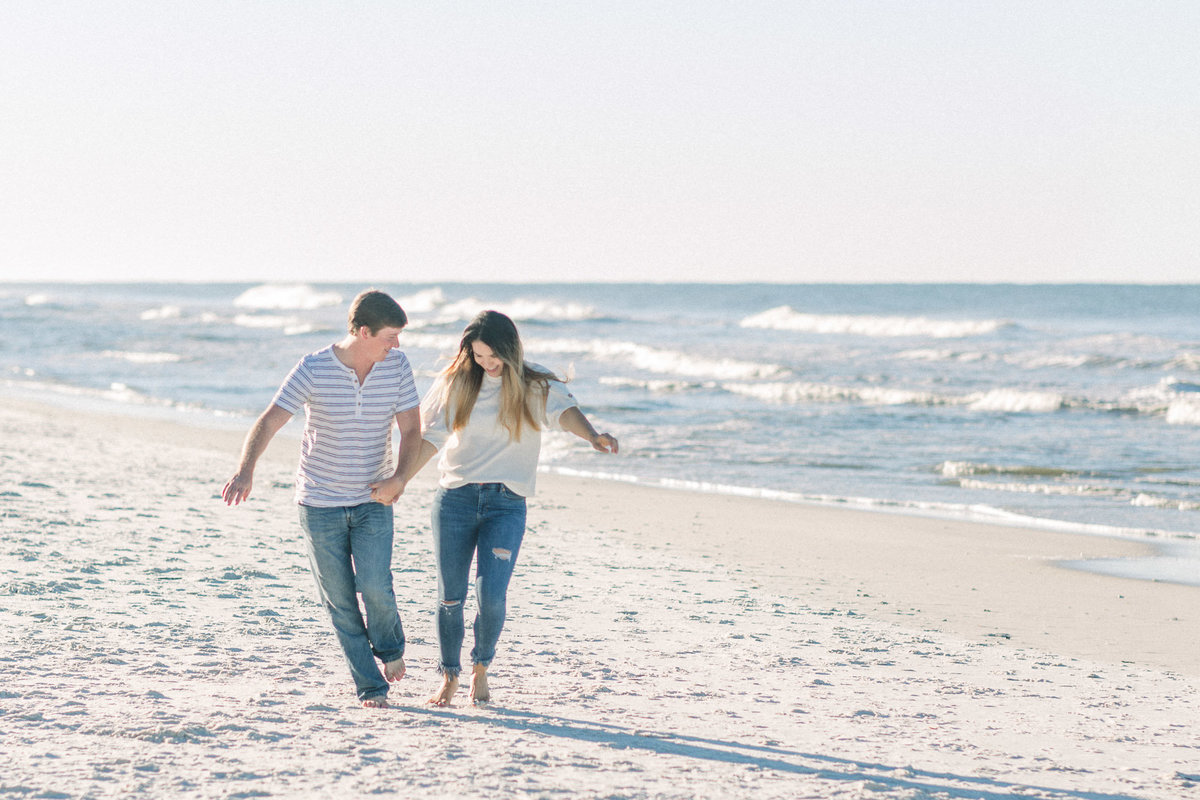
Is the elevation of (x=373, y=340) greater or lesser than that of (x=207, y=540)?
greater

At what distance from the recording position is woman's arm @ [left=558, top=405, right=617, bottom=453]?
436 centimetres

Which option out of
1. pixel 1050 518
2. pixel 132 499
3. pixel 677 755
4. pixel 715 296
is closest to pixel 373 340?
pixel 677 755

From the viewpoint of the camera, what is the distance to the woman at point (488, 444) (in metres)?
4.38

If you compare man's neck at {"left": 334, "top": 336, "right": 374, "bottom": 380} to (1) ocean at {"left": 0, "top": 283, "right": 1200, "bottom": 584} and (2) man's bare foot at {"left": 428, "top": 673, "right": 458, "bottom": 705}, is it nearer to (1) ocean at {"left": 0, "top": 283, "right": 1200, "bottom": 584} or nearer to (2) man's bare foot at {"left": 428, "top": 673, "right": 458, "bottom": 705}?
(1) ocean at {"left": 0, "top": 283, "right": 1200, "bottom": 584}

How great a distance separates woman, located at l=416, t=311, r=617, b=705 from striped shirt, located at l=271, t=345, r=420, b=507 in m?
0.19

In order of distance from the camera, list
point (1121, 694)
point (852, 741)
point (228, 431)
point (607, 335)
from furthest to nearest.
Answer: point (607, 335), point (228, 431), point (1121, 694), point (852, 741)

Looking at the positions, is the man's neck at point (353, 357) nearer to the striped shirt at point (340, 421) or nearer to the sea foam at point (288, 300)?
the striped shirt at point (340, 421)

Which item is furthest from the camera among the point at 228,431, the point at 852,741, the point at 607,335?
the point at 607,335

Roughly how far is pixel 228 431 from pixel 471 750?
13453mm

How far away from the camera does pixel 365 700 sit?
4.48m

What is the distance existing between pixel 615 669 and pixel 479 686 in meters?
0.83

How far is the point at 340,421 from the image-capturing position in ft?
14.0

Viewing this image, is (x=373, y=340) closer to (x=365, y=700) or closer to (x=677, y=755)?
(x=365, y=700)

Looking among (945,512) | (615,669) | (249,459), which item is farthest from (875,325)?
(249,459)
